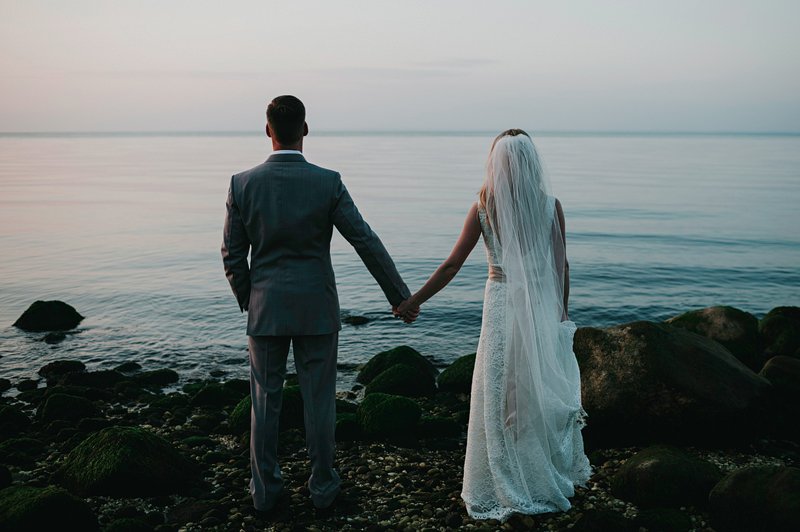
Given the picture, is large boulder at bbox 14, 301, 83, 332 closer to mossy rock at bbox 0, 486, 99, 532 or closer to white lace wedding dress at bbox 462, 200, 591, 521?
mossy rock at bbox 0, 486, 99, 532

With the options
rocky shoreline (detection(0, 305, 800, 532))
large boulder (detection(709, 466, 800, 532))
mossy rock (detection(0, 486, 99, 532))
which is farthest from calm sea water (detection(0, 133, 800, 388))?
large boulder (detection(709, 466, 800, 532))

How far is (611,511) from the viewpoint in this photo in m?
5.00

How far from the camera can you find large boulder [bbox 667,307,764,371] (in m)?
10.2

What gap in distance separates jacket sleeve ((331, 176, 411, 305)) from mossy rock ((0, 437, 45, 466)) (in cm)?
377

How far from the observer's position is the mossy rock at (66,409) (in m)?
7.89

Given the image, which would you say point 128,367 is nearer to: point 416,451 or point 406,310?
point 416,451

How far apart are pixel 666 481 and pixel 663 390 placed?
139 centimetres

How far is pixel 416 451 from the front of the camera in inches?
268

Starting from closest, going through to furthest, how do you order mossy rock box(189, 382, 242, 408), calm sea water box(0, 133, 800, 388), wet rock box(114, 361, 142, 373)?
mossy rock box(189, 382, 242, 408) → wet rock box(114, 361, 142, 373) → calm sea water box(0, 133, 800, 388)

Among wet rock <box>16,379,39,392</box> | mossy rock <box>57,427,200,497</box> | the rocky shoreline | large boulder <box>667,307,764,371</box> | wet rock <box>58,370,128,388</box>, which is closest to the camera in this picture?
the rocky shoreline

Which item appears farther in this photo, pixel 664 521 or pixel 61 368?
pixel 61 368

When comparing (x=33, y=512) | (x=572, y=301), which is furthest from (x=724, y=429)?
(x=572, y=301)

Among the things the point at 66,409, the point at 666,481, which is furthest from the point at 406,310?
the point at 66,409

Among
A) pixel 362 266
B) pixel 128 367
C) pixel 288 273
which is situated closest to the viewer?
pixel 288 273
